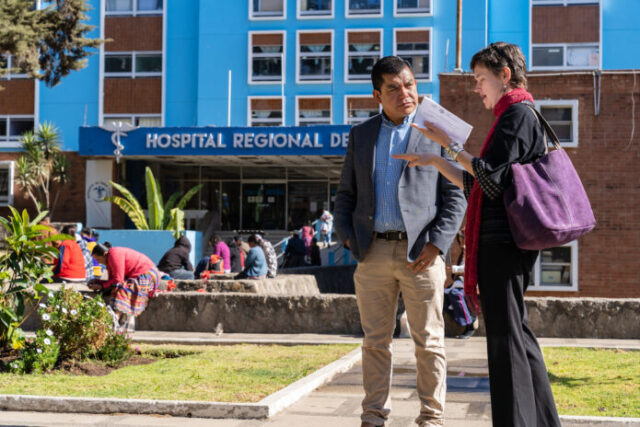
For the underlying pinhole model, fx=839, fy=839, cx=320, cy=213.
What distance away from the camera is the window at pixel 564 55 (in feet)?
118

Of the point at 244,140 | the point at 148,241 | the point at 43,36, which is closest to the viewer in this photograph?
the point at 43,36

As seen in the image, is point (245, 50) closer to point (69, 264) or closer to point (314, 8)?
point (314, 8)

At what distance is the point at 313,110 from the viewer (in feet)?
123

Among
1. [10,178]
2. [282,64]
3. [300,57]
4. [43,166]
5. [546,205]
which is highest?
[300,57]

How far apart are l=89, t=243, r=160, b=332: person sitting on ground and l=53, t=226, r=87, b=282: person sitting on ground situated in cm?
244

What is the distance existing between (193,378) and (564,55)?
107 ft

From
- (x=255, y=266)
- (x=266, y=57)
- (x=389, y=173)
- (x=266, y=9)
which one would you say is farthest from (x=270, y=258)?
(x=266, y=9)

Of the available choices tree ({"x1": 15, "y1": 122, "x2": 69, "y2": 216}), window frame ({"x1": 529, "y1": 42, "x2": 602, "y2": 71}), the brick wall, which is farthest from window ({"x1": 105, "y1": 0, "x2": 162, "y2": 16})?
the brick wall

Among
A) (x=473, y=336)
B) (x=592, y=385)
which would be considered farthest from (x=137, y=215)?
(x=592, y=385)

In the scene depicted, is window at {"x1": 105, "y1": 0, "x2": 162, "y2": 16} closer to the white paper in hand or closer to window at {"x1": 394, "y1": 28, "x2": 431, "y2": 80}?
window at {"x1": 394, "y1": 28, "x2": 431, "y2": 80}

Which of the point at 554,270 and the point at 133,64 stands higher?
the point at 133,64

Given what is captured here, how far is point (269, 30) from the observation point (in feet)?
124

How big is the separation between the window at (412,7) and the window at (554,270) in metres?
17.1

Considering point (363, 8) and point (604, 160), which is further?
point (363, 8)
